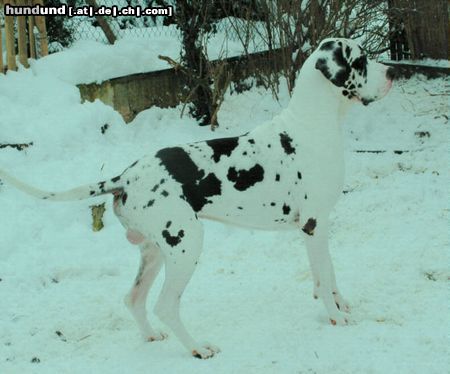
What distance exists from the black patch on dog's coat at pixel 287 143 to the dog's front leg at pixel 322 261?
0.43 metres

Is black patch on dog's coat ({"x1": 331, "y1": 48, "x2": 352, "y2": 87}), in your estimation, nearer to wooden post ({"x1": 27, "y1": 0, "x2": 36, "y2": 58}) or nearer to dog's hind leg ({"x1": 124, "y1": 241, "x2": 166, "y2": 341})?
dog's hind leg ({"x1": 124, "y1": 241, "x2": 166, "y2": 341})

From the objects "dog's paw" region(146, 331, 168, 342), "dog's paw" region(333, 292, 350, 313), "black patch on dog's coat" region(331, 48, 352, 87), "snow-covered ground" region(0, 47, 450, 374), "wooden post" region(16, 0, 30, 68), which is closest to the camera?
"snow-covered ground" region(0, 47, 450, 374)

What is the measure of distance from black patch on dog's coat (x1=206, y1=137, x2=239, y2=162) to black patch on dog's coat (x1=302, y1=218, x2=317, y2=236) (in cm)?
63

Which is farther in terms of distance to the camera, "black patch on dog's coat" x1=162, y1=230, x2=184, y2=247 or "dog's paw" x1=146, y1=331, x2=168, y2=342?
"dog's paw" x1=146, y1=331, x2=168, y2=342

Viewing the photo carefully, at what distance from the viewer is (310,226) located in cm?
443

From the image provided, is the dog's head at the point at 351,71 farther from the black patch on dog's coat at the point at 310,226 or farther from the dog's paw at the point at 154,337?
the dog's paw at the point at 154,337

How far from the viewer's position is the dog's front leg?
14.6ft

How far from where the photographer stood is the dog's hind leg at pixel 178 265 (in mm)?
4078

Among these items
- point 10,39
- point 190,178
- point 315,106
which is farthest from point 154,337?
point 10,39

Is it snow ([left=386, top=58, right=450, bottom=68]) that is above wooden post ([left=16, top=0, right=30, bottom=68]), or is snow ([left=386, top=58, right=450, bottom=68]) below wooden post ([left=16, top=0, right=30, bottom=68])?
below

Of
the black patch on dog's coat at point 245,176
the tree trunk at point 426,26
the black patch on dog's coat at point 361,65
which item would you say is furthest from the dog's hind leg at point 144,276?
the tree trunk at point 426,26

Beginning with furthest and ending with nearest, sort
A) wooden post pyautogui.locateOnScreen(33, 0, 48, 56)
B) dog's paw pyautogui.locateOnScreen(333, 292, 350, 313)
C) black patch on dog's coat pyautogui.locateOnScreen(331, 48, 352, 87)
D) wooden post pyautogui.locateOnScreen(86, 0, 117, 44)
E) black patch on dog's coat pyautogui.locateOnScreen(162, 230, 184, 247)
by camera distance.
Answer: wooden post pyautogui.locateOnScreen(86, 0, 117, 44) < wooden post pyautogui.locateOnScreen(33, 0, 48, 56) < dog's paw pyautogui.locateOnScreen(333, 292, 350, 313) < black patch on dog's coat pyautogui.locateOnScreen(331, 48, 352, 87) < black patch on dog's coat pyautogui.locateOnScreen(162, 230, 184, 247)

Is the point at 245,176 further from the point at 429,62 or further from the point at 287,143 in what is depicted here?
the point at 429,62

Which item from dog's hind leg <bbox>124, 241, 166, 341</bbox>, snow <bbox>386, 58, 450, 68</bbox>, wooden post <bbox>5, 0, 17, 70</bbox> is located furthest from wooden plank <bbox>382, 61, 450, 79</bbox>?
dog's hind leg <bbox>124, 241, 166, 341</bbox>
